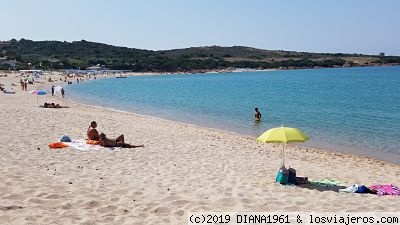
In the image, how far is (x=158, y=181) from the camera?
9.47 meters

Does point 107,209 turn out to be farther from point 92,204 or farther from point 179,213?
point 179,213

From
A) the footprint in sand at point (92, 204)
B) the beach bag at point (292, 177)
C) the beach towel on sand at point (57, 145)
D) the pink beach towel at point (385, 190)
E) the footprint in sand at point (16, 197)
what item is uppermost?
the footprint in sand at point (16, 197)

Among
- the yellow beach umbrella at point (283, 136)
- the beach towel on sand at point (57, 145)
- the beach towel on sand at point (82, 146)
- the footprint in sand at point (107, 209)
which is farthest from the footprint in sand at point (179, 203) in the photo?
the beach towel on sand at point (57, 145)

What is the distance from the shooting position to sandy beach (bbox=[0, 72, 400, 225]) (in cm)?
703

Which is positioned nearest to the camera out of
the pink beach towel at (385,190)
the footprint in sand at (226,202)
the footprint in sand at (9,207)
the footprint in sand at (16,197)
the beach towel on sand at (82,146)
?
the footprint in sand at (9,207)

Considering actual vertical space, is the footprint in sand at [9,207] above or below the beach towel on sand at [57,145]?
above

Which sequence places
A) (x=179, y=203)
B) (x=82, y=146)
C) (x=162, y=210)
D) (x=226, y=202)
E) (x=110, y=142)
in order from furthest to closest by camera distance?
(x=110, y=142) < (x=82, y=146) < (x=226, y=202) < (x=179, y=203) < (x=162, y=210)

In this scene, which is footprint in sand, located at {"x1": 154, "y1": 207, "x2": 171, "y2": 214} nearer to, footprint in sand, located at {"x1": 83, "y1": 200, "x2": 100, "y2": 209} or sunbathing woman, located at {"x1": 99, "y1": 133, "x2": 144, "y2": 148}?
footprint in sand, located at {"x1": 83, "y1": 200, "x2": 100, "y2": 209}

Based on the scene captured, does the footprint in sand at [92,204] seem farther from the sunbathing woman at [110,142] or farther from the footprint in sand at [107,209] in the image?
the sunbathing woman at [110,142]

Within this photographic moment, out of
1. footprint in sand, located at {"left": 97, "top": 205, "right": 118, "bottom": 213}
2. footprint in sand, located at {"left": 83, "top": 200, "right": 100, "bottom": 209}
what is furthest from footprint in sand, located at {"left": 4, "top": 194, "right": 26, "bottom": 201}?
footprint in sand, located at {"left": 97, "top": 205, "right": 118, "bottom": 213}

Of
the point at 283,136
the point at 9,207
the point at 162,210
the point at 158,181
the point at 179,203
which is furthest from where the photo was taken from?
the point at 283,136

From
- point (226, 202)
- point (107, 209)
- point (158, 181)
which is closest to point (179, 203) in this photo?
point (226, 202)

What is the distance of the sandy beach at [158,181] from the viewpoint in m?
7.03

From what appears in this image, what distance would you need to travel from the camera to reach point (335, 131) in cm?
A: 2392
